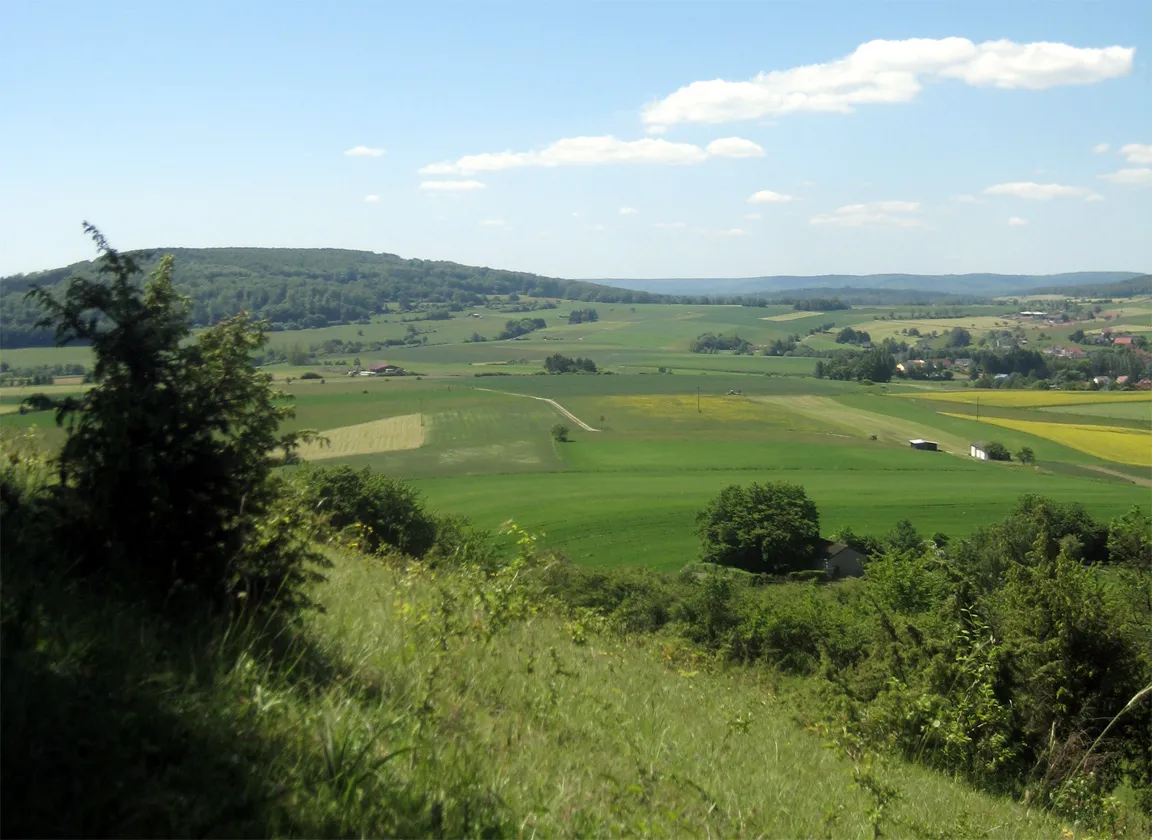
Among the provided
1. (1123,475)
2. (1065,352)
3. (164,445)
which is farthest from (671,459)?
(1065,352)

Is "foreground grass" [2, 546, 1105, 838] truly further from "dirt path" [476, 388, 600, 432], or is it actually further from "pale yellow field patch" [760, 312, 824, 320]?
"pale yellow field patch" [760, 312, 824, 320]

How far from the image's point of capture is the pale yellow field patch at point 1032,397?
76.7m

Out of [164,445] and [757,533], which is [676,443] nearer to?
[757,533]

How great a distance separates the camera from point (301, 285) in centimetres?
5728

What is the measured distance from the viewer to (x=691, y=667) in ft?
32.6

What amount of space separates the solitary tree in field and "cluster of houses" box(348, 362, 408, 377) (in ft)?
144

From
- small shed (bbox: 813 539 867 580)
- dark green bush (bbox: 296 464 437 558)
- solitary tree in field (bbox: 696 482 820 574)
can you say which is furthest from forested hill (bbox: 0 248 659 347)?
small shed (bbox: 813 539 867 580)

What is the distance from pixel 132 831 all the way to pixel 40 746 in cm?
43

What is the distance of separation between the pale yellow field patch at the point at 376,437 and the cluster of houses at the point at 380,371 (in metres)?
16.2

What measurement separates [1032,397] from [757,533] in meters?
57.1

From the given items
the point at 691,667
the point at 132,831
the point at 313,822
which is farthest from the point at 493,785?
the point at 691,667

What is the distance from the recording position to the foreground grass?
3.12 meters

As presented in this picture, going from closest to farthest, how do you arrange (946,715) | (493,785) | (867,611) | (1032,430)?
(493,785)
(946,715)
(867,611)
(1032,430)

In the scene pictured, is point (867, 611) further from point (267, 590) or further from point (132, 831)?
point (132, 831)
